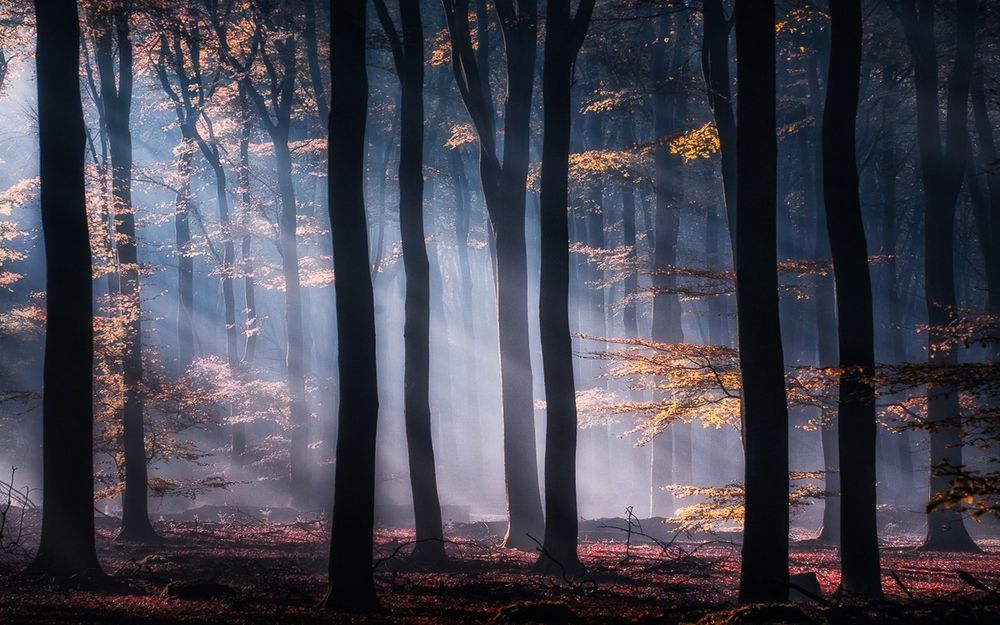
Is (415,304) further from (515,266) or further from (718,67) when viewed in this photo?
(718,67)

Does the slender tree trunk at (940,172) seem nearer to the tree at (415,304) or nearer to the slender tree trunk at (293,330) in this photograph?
the tree at (415,304)

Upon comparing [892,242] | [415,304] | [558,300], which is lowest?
[558,300]

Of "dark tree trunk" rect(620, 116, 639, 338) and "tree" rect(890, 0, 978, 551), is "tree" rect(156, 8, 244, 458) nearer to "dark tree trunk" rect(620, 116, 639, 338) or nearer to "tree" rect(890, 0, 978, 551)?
"dark tree trunk" rect(620, 116, 639, 338)

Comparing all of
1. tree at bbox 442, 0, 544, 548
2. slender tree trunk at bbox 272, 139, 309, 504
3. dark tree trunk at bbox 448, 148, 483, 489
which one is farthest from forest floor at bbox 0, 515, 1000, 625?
dark tree trunk at bbox 448, 148, 483, 489

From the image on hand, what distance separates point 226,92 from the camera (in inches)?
1115

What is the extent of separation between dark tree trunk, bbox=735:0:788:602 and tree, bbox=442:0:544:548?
7.52m

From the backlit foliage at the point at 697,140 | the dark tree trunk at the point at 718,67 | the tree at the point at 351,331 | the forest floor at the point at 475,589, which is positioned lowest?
the forest floor at the point at 475,589

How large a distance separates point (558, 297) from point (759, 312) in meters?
4.86

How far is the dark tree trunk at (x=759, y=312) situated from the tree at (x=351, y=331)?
4.18 meters

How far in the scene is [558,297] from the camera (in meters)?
14.2

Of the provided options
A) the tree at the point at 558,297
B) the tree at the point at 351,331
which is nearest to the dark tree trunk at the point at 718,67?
the tree at the point at 558,297

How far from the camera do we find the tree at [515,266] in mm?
17094

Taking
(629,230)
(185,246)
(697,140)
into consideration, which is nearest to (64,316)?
(697,140)

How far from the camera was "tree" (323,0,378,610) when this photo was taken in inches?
367
